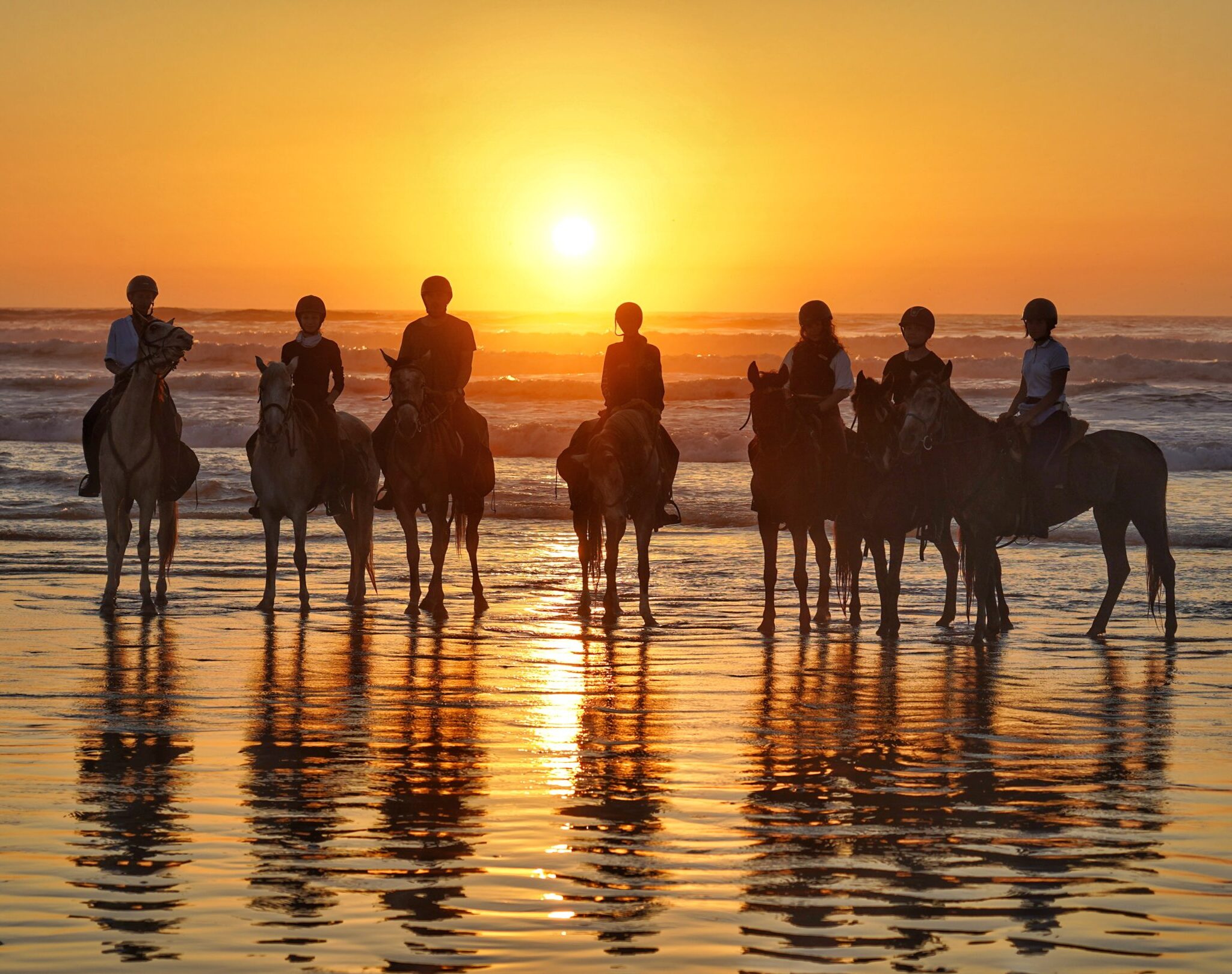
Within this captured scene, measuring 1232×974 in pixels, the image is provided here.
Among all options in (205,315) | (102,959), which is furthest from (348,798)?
(205,315)

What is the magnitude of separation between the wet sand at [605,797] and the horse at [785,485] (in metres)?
0.33

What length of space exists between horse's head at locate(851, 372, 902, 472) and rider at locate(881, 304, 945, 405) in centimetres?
8

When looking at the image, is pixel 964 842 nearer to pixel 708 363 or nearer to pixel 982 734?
pixel 982 734

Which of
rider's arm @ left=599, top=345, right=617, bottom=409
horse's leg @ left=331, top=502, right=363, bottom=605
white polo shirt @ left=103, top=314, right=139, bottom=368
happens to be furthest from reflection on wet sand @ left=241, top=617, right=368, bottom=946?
rider's arm @ left=599, top=345, right=617, bottom=409

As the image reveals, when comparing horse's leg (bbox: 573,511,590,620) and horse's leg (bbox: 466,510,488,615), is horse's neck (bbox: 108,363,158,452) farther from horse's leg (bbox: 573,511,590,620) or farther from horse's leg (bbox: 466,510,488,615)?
horse's leg (bbox: 573,511,590,620)

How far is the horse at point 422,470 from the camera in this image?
476 inches

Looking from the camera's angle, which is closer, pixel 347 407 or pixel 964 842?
pixel 964 842

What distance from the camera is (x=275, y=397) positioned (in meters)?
12.0

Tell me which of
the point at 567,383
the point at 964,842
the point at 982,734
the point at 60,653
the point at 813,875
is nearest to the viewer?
the point at 813,875

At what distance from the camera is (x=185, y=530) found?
1778cm

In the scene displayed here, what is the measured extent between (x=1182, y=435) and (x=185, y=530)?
19756mm

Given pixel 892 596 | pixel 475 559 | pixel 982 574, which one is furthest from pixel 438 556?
pixel 982 574

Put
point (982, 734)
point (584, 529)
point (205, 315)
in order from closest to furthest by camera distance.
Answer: point (982, 734) < point (584, 529) < point (205, 315)

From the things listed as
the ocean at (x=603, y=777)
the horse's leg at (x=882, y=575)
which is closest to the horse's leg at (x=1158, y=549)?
the ocean at (x=603, y=777)
